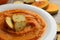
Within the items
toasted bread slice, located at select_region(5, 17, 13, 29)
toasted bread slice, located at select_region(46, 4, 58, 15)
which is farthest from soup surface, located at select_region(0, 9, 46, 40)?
toasted bread slice, located at select_region(46, 4, 58, 15)

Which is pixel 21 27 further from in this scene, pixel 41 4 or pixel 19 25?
pixel 41 4

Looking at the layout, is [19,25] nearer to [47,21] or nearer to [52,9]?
[47,21]

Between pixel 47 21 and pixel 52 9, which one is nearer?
pixel 47 21

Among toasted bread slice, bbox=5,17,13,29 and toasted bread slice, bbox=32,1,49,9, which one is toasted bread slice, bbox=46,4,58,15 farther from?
toasted bread slice, bbox=5,17,13,29

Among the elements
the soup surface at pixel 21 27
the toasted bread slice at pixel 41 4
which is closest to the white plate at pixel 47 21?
the soup surface at pixel 21 27

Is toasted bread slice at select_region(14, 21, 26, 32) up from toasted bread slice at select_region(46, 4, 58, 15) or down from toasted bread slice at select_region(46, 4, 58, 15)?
down

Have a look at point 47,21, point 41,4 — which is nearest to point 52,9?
point 41,4

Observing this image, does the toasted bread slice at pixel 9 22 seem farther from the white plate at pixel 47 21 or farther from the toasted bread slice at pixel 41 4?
the toasted bread slice at pixel 41 4

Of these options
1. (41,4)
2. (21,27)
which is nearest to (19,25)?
(21,27)

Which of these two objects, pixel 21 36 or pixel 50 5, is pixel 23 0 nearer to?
pixel 50 5
